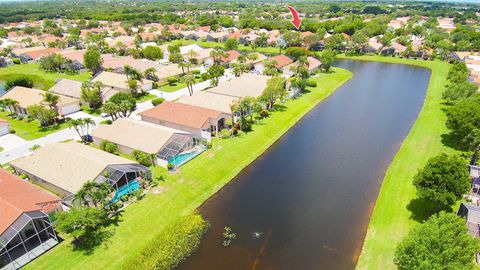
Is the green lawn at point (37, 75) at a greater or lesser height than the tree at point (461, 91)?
lesser

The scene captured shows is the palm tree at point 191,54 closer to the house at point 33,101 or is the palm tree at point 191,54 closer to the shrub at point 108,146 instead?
the house at point 33,101

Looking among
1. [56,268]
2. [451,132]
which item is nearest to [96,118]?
[56,268]

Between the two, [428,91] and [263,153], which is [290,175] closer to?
[263,153]

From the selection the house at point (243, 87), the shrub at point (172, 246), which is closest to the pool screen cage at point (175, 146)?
the shrub at point (172, 246)

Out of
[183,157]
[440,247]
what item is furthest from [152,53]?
[440,247]

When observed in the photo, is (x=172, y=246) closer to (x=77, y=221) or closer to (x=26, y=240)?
(x=77, y=221)
